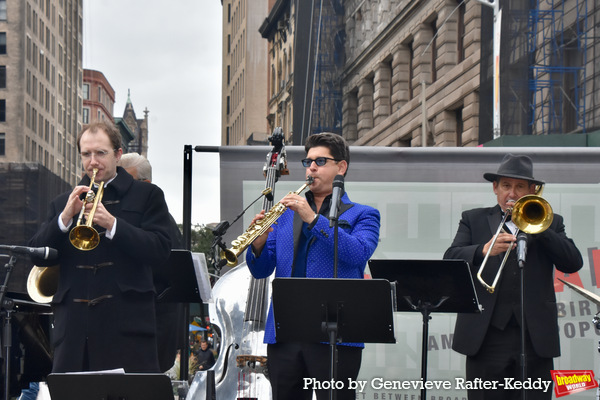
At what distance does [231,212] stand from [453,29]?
23751 mm

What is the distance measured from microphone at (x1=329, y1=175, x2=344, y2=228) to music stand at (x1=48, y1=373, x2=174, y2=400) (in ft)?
4.08

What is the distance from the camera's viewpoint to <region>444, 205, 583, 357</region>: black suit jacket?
620 centimetres

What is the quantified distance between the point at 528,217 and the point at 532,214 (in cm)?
3

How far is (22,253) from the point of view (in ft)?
18.2

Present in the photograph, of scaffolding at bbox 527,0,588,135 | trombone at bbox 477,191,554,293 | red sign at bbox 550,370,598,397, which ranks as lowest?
red sign at bbox 550,370,598,397

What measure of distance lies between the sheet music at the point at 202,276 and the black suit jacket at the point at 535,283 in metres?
1.85

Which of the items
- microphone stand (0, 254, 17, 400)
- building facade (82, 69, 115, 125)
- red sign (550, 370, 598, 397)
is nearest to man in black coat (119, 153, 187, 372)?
microphone stand (0, 254, 17, 400)

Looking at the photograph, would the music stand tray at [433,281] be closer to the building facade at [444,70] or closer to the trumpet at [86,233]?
the trumpet at [86,233]

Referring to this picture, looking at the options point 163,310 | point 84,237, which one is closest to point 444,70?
point 163,310

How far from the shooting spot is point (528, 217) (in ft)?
20.2

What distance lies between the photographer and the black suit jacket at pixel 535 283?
20.4ft

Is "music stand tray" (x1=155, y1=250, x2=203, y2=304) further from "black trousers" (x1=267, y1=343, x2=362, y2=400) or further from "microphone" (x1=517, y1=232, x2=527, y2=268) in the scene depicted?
"microphone" (x1=517, y1=232, x2=527, y2=268)

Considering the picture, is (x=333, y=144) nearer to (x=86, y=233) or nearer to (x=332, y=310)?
(x=332, y=310)

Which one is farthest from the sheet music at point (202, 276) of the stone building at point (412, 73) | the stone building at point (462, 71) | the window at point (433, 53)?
the window at point (433, 53)
